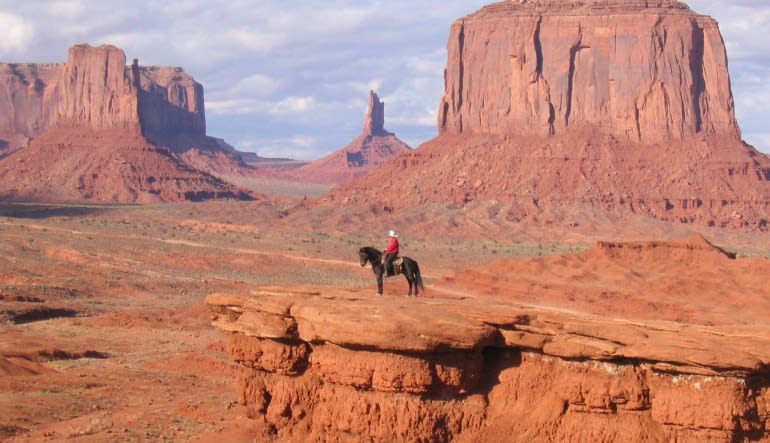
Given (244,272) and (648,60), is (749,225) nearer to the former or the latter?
(648,60)

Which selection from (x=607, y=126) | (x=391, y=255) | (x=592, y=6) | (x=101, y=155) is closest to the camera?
(x=391, y=255)

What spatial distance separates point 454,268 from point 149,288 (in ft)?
62.2

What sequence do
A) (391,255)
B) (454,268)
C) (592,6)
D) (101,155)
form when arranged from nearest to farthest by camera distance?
(391,255), (454,268), (592,6), (101,155)

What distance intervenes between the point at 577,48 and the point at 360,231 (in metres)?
→ 23.8

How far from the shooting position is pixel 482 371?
18828 millimetres

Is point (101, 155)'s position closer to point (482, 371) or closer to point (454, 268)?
point (454, 268)

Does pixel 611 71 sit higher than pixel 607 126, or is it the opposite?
pixel 611 71

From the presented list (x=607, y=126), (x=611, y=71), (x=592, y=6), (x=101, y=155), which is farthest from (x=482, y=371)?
(x=101, y=155)

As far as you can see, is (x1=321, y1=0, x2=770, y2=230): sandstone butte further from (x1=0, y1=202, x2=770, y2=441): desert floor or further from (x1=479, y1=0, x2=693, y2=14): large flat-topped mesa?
(x1=0, y1=202, x2=770, y2=441): desert floor

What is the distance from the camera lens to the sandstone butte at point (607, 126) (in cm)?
10050

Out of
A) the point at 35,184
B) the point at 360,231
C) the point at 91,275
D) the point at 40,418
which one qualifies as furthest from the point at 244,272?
the point at 35,184

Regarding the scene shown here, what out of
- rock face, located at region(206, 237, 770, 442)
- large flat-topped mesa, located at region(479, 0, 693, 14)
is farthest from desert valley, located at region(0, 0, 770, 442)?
large flat-topped mesa, located at region(479, 0, 693, 14)

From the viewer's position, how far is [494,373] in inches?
744

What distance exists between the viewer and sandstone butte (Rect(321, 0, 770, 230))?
100 meters
